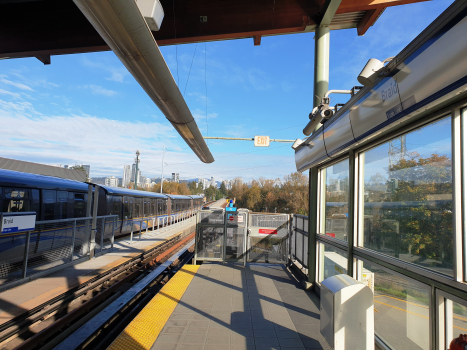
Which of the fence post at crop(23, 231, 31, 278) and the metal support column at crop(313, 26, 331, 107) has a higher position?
the metal support column at crop(313, 26, 331, 107)

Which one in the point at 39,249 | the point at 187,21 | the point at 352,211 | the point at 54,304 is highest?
the point at 187,21

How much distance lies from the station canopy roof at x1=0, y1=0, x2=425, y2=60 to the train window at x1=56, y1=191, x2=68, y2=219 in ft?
17.7

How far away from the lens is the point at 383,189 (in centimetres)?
356

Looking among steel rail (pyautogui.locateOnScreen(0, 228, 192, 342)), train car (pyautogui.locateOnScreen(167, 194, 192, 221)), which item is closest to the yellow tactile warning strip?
steel rail (pyautogui.locateOnScreen(0, 228, 192, 342))

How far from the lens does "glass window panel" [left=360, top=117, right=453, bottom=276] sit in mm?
2463

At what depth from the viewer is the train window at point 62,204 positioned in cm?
1029

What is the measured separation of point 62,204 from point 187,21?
8.41 metres

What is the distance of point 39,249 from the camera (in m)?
6.88

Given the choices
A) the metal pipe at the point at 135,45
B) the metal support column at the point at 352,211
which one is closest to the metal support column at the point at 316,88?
the metal support column at the point at 352,211

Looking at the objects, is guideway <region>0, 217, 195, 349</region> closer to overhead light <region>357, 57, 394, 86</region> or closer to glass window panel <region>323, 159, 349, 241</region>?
glass window panel <region>323, 159, 349, 241</region>

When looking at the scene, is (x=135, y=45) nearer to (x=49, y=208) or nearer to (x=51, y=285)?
(x=51, y=285)

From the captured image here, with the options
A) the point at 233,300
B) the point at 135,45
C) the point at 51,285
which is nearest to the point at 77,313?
the point at 51,285

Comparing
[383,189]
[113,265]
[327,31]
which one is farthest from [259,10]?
[113,265]

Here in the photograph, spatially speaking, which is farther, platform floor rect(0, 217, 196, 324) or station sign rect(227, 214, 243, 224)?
station sign rect(227, 214, 243, 224)
